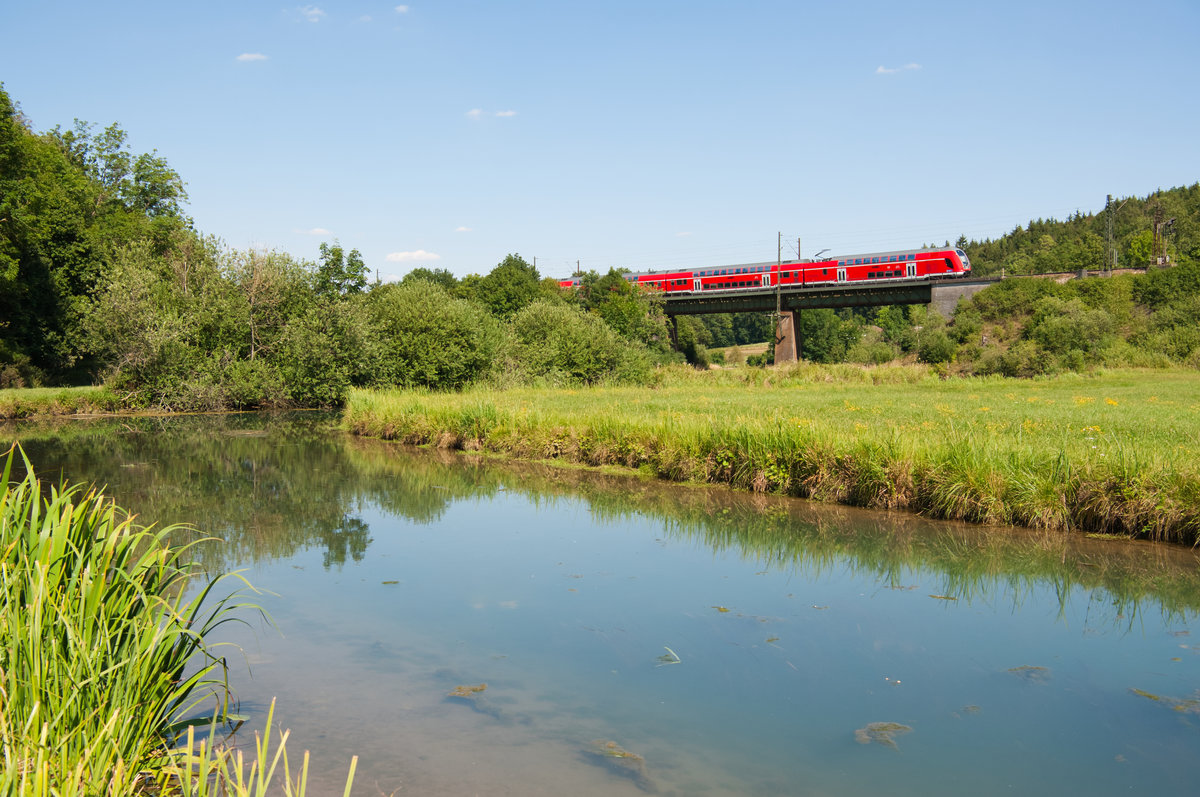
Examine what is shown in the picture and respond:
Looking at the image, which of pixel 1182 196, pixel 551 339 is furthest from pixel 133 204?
pixel 1182 196

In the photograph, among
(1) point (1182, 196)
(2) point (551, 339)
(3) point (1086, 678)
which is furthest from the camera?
(1) point (1182, 196)

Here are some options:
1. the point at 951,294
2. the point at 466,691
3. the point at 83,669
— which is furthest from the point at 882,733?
the point at 951,294

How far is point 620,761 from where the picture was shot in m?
5.45

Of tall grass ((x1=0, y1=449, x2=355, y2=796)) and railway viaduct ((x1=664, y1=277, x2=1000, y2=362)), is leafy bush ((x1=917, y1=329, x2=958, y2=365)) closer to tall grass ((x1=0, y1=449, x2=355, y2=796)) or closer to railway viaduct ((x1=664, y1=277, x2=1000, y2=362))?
railway viaduct ((x1=664, y1=277, x2=1000, y2=362))

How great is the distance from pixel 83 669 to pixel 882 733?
17.4 ft

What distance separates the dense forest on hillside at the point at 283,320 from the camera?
1308 inches

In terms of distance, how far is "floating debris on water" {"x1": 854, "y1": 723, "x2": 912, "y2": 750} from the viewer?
18.7 feet

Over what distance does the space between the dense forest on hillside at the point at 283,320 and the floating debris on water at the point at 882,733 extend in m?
30.3

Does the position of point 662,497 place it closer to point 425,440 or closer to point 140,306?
point 425,440

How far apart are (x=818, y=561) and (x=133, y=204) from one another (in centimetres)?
5720

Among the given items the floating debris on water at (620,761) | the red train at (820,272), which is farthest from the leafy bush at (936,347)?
the floating debris on water at (620,761)

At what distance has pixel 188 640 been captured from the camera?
5199 millimetres

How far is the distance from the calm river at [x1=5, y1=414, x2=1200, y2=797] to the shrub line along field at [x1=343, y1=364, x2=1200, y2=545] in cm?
55

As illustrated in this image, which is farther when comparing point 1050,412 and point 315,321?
point 315,321
